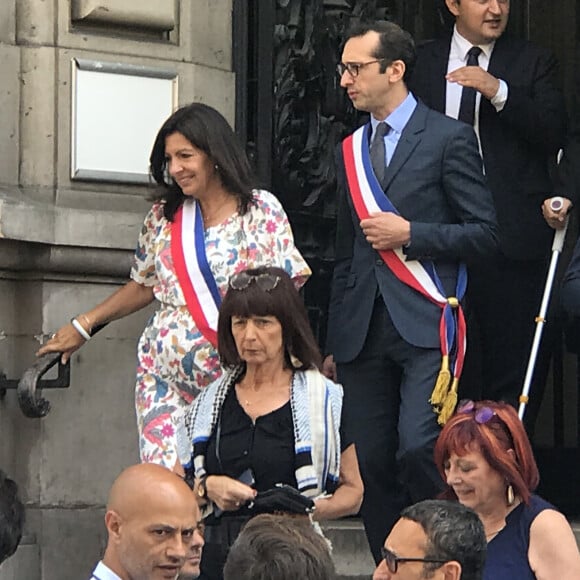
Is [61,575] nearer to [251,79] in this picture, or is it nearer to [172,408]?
[172,408]

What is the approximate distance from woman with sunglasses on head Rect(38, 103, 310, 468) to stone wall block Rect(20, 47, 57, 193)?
0.81 meters

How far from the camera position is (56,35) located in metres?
8.65

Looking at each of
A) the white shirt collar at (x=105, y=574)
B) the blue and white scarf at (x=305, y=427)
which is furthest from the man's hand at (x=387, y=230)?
the white shirt collar at (x=105, y=574)

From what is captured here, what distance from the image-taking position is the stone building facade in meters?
8.50

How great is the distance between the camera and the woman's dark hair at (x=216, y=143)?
7840 mm

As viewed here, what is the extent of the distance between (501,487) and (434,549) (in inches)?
42.9

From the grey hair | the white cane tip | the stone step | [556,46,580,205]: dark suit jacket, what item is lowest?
the stone step

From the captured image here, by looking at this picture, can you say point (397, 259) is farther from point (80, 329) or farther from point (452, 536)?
point (452, 536)

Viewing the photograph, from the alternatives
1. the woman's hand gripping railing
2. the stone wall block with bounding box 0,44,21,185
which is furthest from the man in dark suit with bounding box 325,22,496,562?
the stone wall block with bounding box 0,44,21,185

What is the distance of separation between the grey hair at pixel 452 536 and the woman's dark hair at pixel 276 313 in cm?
140

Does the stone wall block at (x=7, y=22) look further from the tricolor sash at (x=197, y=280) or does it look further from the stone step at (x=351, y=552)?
the stone step at (x=351, y=552)

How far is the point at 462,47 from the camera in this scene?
8844 millimetres

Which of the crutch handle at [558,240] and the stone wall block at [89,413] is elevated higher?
the crutch handle at [558,240]

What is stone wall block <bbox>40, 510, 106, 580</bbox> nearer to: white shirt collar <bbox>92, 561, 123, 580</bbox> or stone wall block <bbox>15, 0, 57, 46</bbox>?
stone wall block <bbox>15, 0, 57, 46</bbox>
